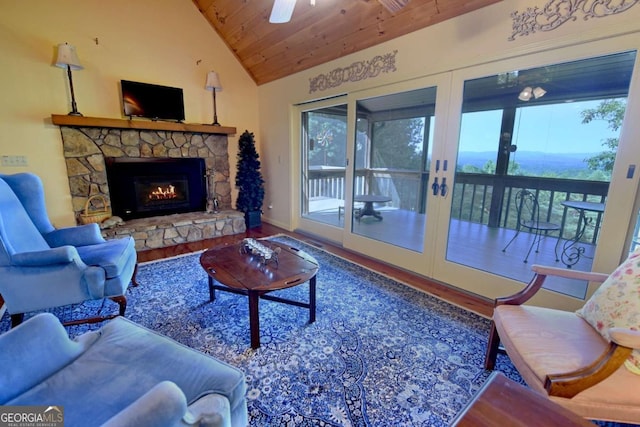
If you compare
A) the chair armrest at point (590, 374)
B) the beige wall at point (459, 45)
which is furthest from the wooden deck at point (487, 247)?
the beige wall at point (459, 45)

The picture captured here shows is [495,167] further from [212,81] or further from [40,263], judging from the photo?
[212,81]

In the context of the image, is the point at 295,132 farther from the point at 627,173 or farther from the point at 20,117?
the point at 627,173

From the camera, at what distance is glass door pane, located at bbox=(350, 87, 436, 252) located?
9.82ft

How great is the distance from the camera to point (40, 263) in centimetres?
187

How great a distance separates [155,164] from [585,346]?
4824 millimetres

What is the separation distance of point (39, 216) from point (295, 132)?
313 centimetres

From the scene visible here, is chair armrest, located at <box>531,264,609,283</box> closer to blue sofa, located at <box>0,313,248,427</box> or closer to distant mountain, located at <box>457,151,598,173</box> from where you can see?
distant mountain, located at <box>457,151,598,173</box>

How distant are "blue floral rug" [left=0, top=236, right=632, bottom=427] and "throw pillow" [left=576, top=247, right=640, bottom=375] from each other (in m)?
0.57

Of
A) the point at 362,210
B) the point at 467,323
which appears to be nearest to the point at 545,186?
the point at 467,323

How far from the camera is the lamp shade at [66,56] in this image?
10.4 ft

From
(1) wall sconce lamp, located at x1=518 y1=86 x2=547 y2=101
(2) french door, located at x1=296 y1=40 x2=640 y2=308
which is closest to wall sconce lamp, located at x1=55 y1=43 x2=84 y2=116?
(2) french door, located at x1=296 y1=40 x2=640 y2=308

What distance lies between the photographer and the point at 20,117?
3252 mm

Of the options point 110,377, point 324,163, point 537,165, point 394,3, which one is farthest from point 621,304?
point 324,163

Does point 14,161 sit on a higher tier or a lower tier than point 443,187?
higher
